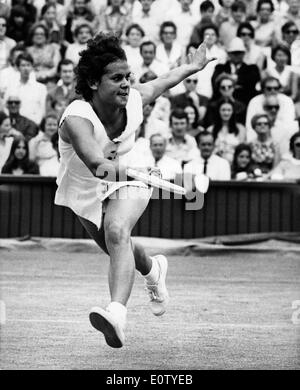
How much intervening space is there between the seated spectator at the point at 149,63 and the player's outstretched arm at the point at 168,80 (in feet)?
21.0

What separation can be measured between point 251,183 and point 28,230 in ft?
9.02

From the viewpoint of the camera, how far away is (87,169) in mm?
6094

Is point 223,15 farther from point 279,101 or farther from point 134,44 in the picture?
point 279,101

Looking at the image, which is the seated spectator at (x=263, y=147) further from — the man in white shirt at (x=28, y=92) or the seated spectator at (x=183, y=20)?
the man in white shirt at (x=28, y=92)

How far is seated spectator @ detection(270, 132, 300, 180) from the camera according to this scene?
1201 centimetres

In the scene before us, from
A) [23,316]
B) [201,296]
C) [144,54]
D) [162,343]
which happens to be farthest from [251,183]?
[162,343]

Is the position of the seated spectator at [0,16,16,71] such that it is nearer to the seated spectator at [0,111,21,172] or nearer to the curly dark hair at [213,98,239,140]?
the seated spectator at [0,111,21,172]

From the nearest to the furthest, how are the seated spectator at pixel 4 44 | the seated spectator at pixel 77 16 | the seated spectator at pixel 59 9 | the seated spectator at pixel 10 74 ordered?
the seated spectator at pixel 10 74 → the seated spectator at pixel 4 44 → the seated spectator at pixel 77 16 → the seated spectator at pixel 59 9

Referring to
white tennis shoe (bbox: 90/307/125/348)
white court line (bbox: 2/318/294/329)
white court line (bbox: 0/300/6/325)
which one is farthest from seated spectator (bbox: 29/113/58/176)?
white tennis shoe (bbox: 90/307/125/348)

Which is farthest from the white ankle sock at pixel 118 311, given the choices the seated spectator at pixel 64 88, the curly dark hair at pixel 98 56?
the seated spectator at pixel 64 88

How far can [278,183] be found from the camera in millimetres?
11727

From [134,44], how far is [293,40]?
7.04 ft

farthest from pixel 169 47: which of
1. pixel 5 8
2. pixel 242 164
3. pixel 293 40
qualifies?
pixel 5 8

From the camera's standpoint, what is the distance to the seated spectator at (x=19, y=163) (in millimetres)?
12205
